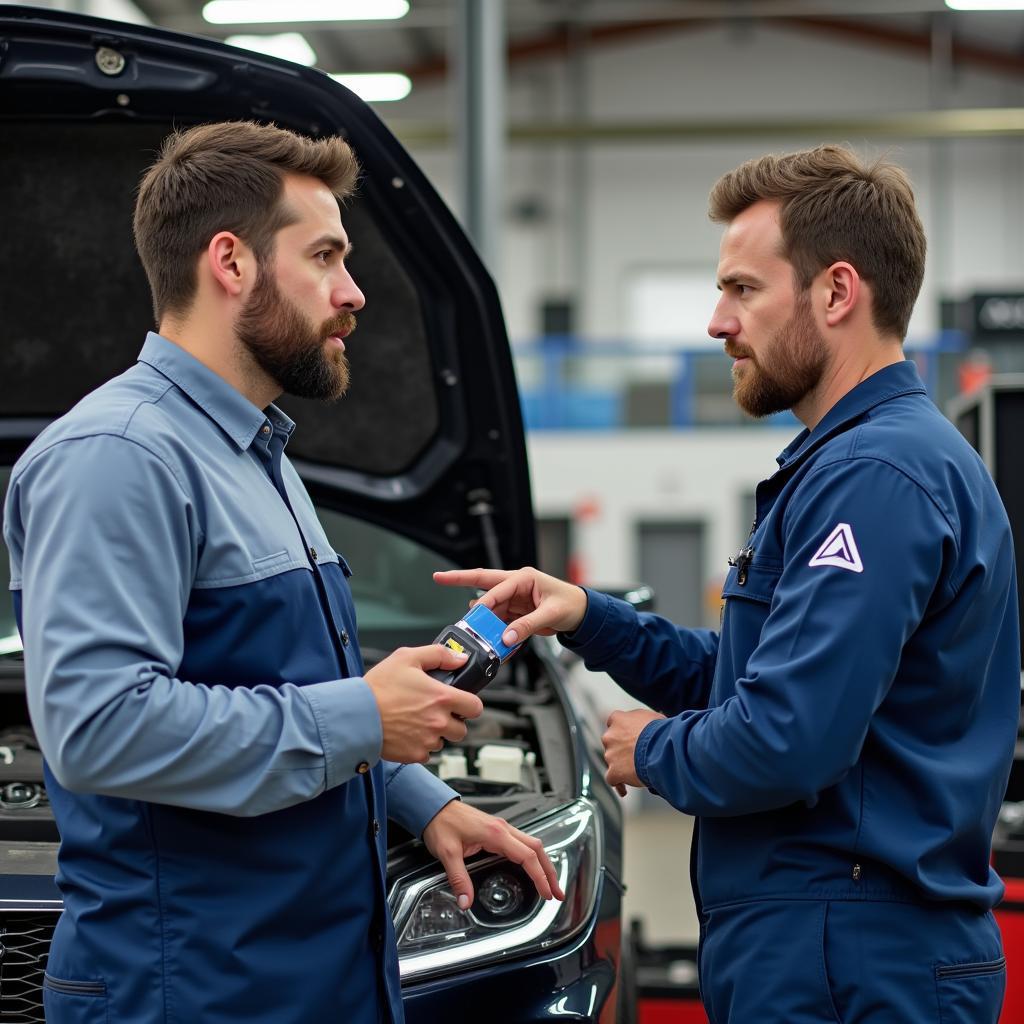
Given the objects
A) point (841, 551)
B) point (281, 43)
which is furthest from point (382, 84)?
point (841, 551)

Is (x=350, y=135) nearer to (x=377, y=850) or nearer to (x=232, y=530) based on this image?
(x=232, y=530)

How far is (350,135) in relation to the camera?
213 centimetres

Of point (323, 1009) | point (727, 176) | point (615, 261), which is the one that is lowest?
point (323, 1009)

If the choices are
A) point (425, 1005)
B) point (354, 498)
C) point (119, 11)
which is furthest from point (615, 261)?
point (425, 1005)

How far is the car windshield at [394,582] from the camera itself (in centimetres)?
269

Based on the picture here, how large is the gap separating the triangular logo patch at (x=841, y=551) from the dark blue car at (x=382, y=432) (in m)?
0.72

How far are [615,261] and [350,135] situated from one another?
44.3ft

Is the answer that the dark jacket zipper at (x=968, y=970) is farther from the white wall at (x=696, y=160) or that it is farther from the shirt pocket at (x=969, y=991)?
the white wall at (x=696, y=160)

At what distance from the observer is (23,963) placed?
5.54 ft

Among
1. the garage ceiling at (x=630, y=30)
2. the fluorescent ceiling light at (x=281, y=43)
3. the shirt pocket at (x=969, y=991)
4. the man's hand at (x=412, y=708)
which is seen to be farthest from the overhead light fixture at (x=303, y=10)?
the shirt pocket at (x=969, y=991)

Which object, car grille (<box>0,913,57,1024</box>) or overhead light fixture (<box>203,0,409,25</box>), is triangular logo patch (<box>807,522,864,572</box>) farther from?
overhead light fixture (<box>203,0,409,25</box>)

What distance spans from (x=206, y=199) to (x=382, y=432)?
1229mm

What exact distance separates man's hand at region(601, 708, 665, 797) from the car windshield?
1149 millimetres

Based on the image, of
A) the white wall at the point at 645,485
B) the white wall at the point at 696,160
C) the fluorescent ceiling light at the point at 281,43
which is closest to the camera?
the white wall at the point at 645,485
